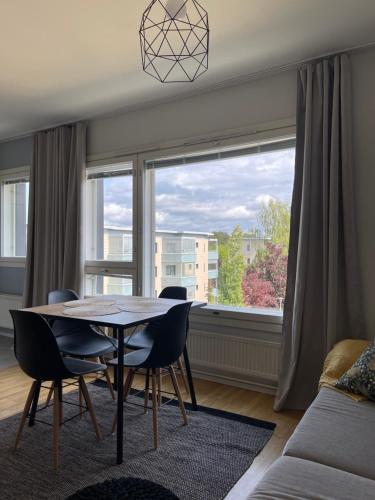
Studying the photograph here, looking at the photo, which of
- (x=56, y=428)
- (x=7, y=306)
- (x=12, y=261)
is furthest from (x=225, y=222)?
(x=7, y=306)

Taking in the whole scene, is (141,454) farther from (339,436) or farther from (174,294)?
(174,294)

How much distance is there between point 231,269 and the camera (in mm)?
3547

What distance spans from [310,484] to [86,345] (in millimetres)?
1890

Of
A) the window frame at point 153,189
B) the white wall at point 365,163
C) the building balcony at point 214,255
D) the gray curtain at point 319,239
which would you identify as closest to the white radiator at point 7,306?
the window frame at point 153,189

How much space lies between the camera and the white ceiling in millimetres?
2301

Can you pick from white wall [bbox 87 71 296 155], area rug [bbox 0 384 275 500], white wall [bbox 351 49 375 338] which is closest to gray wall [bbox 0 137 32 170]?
white wall [bbox 87 71 296 155]

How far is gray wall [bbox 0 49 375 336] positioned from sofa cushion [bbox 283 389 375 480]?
3.27ft

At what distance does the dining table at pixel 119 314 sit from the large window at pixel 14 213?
8.84 ft

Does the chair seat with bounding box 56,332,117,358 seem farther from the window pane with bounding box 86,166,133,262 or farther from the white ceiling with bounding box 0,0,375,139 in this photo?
the white ceiling with bounding box 0,0,375,139

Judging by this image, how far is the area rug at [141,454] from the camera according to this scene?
77.2 inches

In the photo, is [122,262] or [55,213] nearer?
[122,262]

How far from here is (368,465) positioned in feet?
4.64

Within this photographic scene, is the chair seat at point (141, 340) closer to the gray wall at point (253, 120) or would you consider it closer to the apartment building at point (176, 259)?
the apartment building at point (176, 259)

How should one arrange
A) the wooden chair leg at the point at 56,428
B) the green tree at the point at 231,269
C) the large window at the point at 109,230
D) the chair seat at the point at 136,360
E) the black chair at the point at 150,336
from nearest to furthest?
the wooden chair leg at the point at 56,428
the chair seat at the point at 136,360
the black chair at the point at 150,336
the green tree at the point at 231,269
the large window at the point at 109,230
